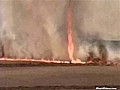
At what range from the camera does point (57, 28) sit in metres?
2.14

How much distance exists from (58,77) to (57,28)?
336 millimetres

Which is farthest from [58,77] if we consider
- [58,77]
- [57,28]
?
[57,28]

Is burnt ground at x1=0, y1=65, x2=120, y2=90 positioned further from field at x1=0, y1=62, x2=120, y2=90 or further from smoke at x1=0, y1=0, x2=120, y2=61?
smoke at x1=0, y1=0, x2=120, y2=61

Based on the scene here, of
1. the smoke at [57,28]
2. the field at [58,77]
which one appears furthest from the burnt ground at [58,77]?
the smoke at [57,28]

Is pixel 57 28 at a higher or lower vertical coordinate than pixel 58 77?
higher

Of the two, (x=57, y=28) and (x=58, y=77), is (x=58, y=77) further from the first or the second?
(x=57, y=28)

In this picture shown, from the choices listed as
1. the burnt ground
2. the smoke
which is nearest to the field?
the burnt ground

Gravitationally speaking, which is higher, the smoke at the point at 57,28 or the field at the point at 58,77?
the smoke at the point at 57,28

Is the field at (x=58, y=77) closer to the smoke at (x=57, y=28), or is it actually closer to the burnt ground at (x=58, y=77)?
the burnt ground at (x=58, y=77)

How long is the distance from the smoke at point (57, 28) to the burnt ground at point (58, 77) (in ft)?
Answer: 0.35

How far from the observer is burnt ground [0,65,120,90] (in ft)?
5.79

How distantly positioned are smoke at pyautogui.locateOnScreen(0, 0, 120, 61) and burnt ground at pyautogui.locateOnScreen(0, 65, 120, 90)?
0.11m

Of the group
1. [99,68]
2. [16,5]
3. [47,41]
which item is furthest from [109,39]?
[16,5]

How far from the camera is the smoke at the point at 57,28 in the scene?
212 cm
